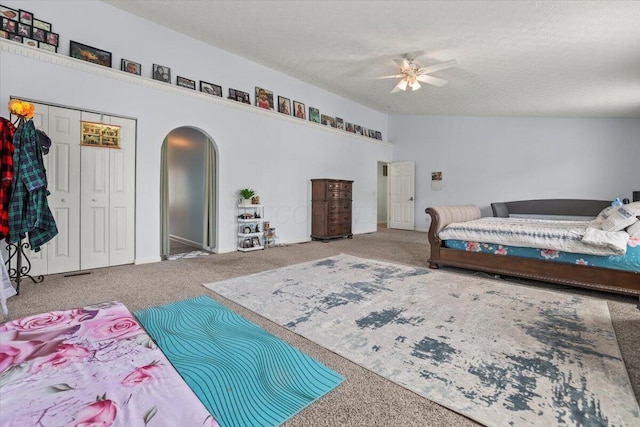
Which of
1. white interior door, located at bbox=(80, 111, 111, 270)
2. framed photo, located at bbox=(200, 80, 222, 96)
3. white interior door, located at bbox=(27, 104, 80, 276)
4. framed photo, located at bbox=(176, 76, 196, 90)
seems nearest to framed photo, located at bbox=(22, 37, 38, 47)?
white interior door, located at bbox=(27, 104, 80, 276)

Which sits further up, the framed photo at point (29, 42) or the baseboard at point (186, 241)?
the framed photo at point (29, 42)

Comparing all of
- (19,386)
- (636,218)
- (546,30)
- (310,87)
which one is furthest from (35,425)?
(310,87)

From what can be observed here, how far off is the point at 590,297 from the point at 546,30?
3.09m

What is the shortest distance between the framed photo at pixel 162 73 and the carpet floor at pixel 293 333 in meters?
2.81

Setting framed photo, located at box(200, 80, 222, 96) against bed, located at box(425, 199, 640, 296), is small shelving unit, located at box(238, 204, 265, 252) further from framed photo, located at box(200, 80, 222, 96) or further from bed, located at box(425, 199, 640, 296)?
bed, located at box(425, 199, 640, 296)

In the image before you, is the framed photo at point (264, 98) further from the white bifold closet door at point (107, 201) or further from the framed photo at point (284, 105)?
the white bifold closet door at point (107, 201)

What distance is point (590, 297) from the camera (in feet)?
10.1

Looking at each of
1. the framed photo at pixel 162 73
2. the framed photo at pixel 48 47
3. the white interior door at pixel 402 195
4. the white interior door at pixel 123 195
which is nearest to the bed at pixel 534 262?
the white interior door at pixel 402 195

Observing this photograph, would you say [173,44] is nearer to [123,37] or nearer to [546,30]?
[123,37]

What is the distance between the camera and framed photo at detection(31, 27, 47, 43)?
3494 mm

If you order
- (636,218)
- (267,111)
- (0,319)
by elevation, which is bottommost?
(0,319)

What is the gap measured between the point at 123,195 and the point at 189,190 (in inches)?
86.3

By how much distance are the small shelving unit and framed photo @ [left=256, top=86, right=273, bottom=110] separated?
6.56ft

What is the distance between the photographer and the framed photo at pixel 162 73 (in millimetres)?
4469
